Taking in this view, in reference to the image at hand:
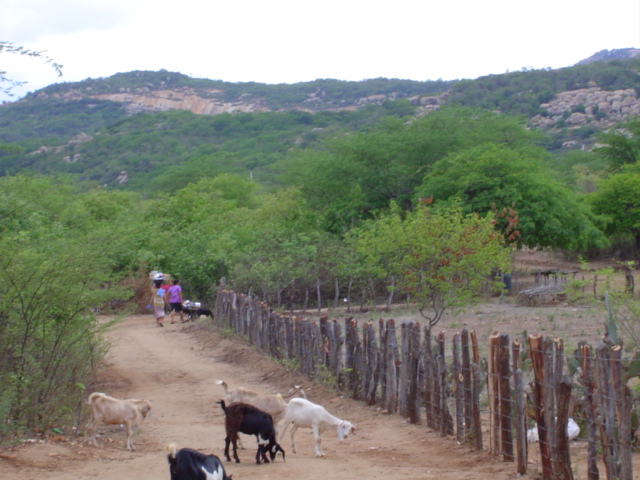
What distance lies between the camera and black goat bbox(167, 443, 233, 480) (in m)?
5.70

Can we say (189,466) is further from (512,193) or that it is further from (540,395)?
(512,193)

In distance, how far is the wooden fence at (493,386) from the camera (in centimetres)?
582

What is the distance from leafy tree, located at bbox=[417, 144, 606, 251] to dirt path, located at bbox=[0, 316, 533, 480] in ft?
43.7

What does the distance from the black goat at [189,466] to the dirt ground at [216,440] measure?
3.98 feet

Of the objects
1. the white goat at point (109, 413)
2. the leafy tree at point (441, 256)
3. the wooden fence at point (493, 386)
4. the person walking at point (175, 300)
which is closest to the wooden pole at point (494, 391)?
the wooden fence at point (493, 386)

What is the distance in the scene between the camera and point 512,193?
2483 centimetres

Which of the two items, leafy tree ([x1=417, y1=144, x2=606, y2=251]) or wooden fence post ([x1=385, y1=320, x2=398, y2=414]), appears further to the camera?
leafy tree ([x1=417, y1=144, x2=606, y2=251])

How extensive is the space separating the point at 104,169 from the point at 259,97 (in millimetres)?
54839

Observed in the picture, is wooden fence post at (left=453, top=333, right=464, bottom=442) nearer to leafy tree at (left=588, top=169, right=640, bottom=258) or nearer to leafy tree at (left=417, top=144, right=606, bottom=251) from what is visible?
leafy tree at (left=417, top=144, right=606, bottom=251)

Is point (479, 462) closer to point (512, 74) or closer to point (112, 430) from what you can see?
point (112, 430)

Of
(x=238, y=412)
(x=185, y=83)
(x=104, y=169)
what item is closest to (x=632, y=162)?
(x=238, y=412)

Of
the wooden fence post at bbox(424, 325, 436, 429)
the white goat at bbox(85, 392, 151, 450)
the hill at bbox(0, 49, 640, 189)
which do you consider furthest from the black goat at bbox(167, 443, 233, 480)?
the hill at bbox(0, 49, 640, 189)

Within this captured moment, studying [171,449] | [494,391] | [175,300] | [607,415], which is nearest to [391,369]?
[494,391]

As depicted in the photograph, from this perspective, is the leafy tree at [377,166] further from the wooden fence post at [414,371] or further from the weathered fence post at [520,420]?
the weathered fence post at [520,420]
